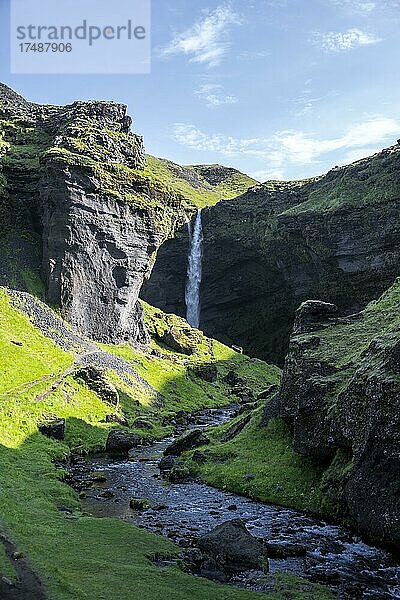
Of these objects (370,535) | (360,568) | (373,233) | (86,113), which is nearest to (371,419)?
(370,535)

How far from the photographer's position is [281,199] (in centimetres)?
14262

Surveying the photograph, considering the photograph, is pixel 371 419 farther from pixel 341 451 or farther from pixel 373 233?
pixel 373 233

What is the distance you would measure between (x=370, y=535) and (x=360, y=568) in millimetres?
3310

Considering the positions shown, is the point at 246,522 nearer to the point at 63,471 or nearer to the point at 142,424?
the point at 63,471

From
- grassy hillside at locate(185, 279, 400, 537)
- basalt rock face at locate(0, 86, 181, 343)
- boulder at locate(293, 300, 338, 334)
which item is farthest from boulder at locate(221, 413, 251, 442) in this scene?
basalt rock face at locate(0, 86, 181, 343)

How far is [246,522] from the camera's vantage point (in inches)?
1273

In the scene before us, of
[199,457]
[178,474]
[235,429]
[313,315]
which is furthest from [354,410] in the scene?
[235,429]

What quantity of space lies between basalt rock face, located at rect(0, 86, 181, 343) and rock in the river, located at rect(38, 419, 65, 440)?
41999 mm

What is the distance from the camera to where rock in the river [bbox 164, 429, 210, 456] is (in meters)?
51.4

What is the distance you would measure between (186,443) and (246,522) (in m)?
20.0

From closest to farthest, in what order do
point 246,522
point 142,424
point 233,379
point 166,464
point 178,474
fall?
point 246,522, point 178,474, point 166,464, point 142,424, point 233,379

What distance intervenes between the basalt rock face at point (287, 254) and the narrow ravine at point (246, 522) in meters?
77.7

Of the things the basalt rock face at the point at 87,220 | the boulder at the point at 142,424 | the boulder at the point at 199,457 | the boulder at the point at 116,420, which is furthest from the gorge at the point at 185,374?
the boulder at the point at 199,457

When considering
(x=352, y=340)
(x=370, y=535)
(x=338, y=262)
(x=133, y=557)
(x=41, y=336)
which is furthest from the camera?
(x=338, y=262)
